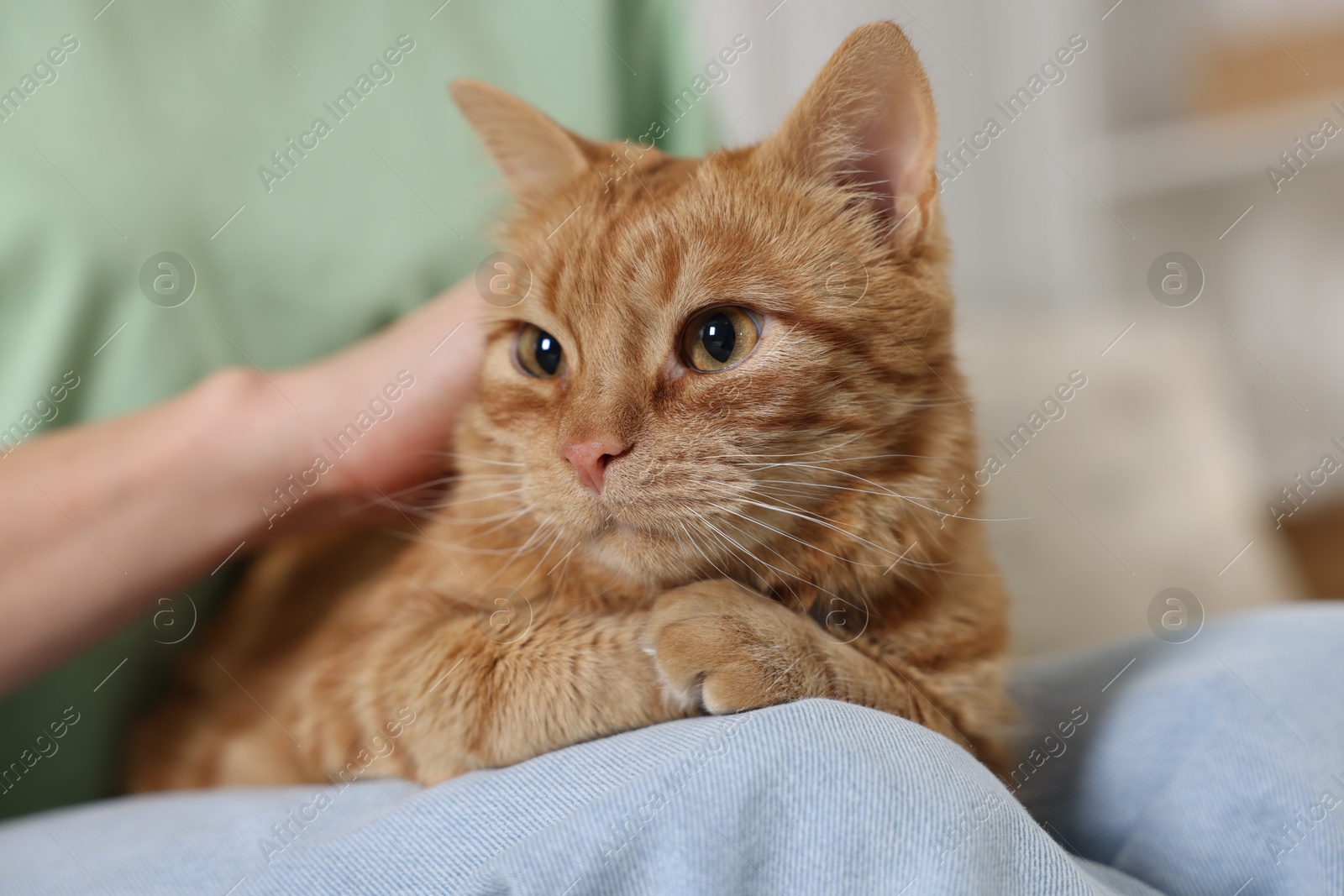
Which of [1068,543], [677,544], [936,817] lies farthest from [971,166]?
[936,817]

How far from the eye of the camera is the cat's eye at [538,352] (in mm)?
1304

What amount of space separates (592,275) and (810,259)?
0.94 ft

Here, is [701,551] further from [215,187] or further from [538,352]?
[215,187]

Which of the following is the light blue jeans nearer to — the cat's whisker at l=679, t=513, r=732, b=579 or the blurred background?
the cat's whisker at l=679, t=513, r=732, b=579

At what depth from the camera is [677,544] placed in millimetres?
1131

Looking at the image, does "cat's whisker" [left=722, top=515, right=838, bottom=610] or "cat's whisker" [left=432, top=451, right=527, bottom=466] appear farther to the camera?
"cat's whisker" [left=432, top=451, right=527, bottom=466]

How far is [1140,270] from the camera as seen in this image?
13.7 feet

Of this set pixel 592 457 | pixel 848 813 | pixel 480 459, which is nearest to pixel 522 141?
pixel 480 459

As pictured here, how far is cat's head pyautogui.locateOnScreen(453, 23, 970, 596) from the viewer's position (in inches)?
44.0

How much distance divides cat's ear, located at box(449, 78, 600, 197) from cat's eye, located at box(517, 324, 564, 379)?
280mm

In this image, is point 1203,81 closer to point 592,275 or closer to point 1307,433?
point 1307,433

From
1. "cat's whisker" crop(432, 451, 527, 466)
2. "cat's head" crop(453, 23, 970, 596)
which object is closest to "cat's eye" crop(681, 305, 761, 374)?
"cat's head" crop(453, 23, 970, 596)

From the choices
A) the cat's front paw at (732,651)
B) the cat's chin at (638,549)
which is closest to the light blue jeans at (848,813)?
the cat's front paw at (732,651)

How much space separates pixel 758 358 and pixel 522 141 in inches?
25.1
